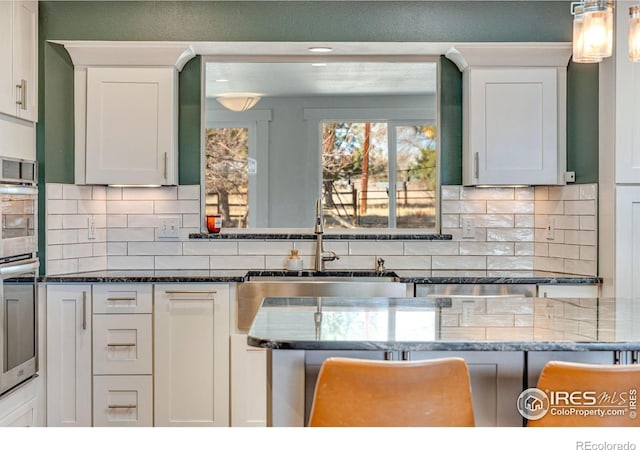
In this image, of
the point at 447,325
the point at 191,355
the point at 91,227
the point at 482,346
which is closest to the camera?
the point at 482,346

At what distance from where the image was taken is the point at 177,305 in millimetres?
3430

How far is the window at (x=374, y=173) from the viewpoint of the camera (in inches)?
162

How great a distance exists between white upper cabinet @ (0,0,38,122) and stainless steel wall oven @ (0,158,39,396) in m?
0.30

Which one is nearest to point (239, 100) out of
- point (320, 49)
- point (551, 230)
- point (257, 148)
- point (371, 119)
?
point (257, 148)

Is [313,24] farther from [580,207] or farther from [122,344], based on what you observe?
[122,344]

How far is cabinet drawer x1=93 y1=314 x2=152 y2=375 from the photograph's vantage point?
343cm

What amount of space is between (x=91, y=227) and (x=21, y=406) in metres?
1.14

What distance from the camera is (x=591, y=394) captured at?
4.88ft

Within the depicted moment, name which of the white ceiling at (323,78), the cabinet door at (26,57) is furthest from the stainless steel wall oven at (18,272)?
the white ceiling at (323,78)

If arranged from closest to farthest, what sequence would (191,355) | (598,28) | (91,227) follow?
(598,28), (191,355), (91,227)

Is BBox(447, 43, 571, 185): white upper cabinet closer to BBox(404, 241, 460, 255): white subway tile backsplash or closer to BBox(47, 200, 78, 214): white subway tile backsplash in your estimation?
BBox(404, 241, 460, 255): white subway tile backsplash
